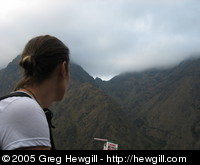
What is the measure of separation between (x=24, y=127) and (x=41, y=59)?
0.69 meters

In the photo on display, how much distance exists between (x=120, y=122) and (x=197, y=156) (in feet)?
577

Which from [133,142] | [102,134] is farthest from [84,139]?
[133,142]

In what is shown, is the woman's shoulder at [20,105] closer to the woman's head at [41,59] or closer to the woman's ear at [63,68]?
the woman's head at [41,59]

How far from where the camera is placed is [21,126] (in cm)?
216

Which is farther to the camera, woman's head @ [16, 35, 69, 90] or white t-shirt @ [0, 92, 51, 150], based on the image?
woman's head @ [16, 35, 69, 90]

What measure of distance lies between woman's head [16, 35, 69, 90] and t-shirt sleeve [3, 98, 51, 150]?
17.7 inches

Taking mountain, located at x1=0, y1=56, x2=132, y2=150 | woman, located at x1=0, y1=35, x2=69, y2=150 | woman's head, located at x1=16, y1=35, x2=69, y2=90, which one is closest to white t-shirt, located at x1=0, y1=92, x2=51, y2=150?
woman, located at x1=0, y1=35, x2=69, y2=150

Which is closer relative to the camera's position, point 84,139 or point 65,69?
point 65,69

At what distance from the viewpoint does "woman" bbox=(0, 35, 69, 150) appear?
2180mm

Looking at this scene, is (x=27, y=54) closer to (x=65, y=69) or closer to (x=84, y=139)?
(x=65, y=69)

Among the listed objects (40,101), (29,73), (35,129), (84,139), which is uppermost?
(84,139)

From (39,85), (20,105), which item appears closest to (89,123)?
(39,85)

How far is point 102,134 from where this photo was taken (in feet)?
537

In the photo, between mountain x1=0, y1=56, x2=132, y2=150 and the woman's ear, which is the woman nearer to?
the woman's ear
